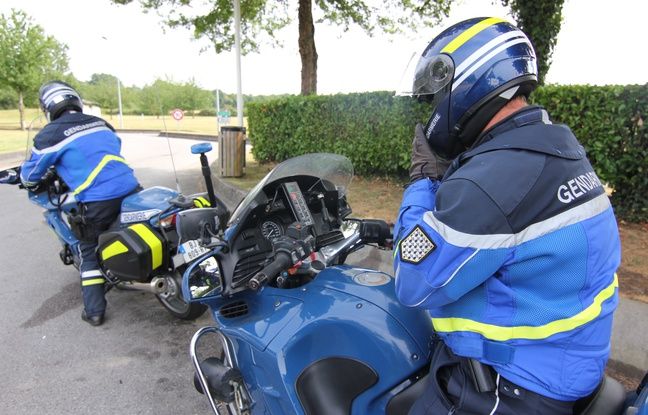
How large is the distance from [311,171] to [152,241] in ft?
6.02

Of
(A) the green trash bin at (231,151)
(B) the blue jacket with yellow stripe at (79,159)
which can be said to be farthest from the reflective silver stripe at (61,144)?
(A) the green trash bin at (231,151)

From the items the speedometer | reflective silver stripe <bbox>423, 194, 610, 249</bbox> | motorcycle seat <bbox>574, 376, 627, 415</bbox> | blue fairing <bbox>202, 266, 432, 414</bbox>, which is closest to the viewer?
reflective silver stripe <bbox>423, 194, 610, 249</bbox>

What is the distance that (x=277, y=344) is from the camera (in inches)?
77.7

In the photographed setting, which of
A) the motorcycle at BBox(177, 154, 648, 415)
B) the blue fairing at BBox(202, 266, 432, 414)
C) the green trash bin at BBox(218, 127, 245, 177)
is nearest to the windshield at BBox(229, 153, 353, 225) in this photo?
the motorcycle at BBox(177, 154, 648, 415)

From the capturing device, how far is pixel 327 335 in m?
1.89

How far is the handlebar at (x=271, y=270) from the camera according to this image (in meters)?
1.92

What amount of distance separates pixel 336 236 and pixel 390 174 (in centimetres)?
633

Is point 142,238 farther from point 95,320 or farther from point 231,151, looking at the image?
point 231,151

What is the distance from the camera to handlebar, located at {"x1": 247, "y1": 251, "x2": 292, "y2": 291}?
1.92 metres

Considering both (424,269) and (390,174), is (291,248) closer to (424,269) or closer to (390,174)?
(424,269)

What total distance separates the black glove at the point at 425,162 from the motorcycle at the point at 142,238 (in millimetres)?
1636

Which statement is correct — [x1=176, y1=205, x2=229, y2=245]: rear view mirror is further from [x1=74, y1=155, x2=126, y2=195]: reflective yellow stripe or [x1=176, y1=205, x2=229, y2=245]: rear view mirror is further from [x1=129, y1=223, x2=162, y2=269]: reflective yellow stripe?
[x1=74, y1=155, x2=126, y2=195]: reflective yellow stripe

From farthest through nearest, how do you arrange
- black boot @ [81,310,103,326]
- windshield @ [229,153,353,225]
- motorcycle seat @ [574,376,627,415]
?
→ 1. black boot @ [81,310,103,326]
2. windshield @ [229,153,353,225]
3. motorcycle seat @ [574,376,627,415]

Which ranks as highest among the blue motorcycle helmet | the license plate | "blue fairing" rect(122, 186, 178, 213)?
the blue motorcycle helmet
